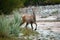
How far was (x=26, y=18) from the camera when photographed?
13.0 meters

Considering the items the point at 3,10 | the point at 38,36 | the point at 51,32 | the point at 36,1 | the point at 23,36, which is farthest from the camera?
the point at 36,1

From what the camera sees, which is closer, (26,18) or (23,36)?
(23,36)

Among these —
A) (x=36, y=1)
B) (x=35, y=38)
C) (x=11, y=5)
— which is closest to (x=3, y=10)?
(x=11, y=5)

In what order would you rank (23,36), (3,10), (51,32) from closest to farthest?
(23,36), (51,32), (3,10)

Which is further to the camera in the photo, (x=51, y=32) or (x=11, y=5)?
(x=11, y=5)

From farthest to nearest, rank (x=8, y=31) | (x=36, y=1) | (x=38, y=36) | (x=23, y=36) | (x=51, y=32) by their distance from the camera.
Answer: (x=36, y=1), (x=51, y=32), (x=38, y=36), (x=23, y=36), (x=8, y=31)

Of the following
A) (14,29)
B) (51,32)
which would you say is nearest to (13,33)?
(14,29)

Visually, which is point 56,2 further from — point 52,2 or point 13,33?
point 13,33

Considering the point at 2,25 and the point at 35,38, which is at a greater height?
the point at 2,25

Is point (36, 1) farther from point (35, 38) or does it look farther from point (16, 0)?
point (35, 38)

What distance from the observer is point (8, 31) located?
1053cm

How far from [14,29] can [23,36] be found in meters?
0.60

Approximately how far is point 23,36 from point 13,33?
1.85 ft

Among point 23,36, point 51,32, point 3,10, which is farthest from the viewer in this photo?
point 3,10
